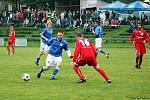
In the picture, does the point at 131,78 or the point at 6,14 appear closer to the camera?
the point at 131,78

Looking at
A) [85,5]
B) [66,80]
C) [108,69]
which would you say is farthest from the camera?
[85,5]

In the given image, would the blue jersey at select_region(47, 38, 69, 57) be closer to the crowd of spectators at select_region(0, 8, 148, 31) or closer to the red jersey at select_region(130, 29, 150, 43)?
the red jersey at select_region(130, 29, 150, 43)

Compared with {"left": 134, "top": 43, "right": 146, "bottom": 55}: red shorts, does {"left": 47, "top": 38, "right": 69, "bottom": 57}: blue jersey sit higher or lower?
higher

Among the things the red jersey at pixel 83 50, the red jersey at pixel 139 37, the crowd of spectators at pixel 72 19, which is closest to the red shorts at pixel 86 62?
the red jersey at pixel 83 50

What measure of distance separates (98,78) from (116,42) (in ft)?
100

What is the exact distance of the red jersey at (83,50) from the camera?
728 inches

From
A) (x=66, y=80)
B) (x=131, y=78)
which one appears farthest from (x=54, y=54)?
(x=131, y=78)

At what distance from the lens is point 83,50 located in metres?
18.6

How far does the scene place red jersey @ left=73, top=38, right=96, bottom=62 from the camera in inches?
728

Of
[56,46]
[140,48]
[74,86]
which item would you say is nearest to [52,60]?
[56,46]

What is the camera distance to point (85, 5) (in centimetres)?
6562

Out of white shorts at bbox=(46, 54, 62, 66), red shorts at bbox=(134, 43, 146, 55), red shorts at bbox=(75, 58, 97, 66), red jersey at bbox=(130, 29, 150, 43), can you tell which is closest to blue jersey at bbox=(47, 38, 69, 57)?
white shorts at bbox=(46, 54, 62, 66)

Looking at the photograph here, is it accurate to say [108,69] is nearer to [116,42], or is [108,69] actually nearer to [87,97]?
[87,97]

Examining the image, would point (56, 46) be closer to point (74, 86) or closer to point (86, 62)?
point (86, 62)
